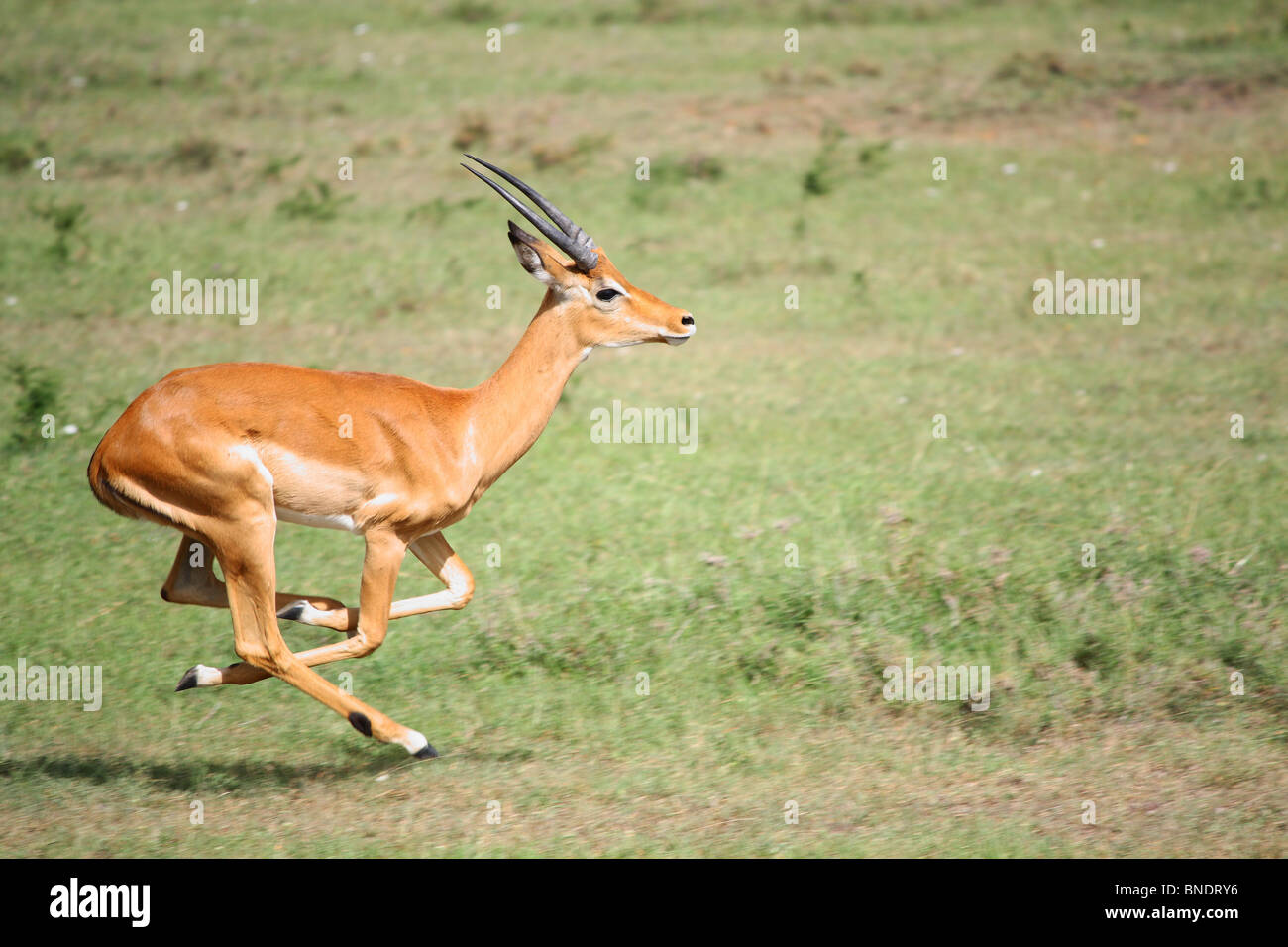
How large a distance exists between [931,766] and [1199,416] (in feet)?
13.8

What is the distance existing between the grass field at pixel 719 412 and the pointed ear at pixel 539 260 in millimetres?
1912

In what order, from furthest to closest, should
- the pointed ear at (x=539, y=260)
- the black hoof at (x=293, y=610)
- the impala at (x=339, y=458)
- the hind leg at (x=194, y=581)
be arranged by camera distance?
the hind leg at (x=194, y=581) < the black hoof at (x=293, y=610) < the pointed ear at (x=539, y=260) < the impala at (x=339, y=458)

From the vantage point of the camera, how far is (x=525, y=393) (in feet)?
19.3

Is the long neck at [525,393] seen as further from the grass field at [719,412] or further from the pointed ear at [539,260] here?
the grass field at [719,412]

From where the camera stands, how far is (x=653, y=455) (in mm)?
9141

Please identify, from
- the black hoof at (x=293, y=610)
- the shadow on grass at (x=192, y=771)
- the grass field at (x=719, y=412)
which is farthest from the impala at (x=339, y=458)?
the grass field at (x=719, y=412)

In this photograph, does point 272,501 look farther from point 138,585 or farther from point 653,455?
point 653,455

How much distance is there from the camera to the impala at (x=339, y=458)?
547 cm

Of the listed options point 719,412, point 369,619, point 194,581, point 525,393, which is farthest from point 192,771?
point 719,412

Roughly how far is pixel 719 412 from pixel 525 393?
403 centimetres

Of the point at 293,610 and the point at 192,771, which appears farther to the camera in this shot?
the point at 192,771

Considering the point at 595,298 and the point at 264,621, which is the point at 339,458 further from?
the point at 595,298

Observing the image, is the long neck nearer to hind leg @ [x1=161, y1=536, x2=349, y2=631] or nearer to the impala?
the impala

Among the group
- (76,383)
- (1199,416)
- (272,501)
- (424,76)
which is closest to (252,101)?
(424,76)
